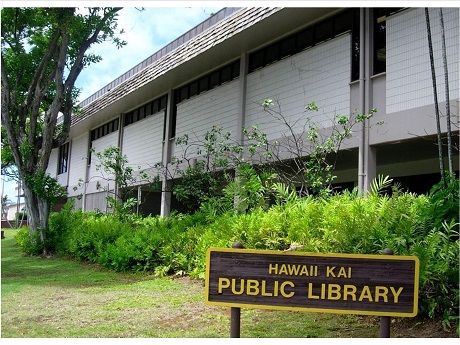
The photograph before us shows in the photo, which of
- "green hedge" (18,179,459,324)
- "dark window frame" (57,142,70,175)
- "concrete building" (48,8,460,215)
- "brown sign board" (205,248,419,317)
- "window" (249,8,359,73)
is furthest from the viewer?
"dark window frame" (57,142,70,175)

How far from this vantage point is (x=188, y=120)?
17.5 meters

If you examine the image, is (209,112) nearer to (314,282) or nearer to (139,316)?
(139,316)

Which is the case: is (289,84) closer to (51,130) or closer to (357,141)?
(357,141)

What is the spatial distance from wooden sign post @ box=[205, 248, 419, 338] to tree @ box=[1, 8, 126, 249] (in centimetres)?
945

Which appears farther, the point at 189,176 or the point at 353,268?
the point at 189,176

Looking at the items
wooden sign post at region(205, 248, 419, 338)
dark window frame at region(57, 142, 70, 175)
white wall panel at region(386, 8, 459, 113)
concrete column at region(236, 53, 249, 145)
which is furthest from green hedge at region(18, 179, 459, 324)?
dark window frame at region(57, 142, 70, 175)

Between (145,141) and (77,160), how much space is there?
25.3 ft

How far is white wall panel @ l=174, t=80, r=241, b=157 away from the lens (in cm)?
1503

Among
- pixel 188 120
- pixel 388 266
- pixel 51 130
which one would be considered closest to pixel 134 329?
pixel 388 266

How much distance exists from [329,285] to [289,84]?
9.42 metres

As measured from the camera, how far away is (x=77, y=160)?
2659 centimetres

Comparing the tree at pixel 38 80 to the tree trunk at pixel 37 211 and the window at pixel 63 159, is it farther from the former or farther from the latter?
the window at pixel 63 159

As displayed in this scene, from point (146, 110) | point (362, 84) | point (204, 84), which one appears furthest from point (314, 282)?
point (146, 110)

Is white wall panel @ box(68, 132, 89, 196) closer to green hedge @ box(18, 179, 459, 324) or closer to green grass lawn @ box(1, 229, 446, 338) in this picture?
green hedge @ box(18, 179, 459, 324)
